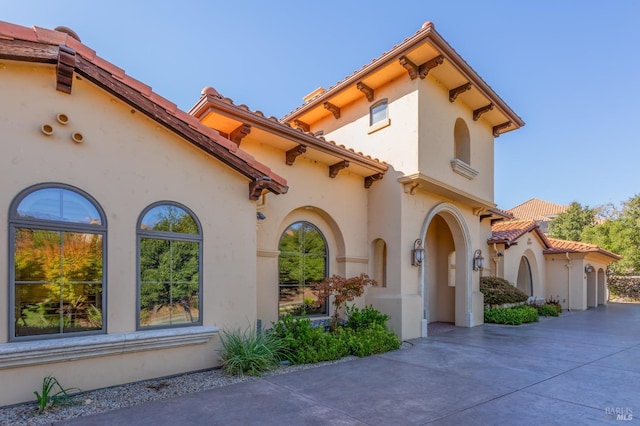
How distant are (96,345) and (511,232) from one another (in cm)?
1735

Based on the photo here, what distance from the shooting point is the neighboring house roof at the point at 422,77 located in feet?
32.3

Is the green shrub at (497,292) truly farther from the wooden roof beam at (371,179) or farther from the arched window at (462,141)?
the wooden roof beam at (371,179)

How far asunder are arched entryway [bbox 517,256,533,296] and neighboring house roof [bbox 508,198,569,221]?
25278 millimetres

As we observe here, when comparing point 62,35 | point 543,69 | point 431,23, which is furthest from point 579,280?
point 62,35

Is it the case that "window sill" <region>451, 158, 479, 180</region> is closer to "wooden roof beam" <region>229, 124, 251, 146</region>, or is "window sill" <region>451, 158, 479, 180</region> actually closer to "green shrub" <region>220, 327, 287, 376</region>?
"wooden roof beam" <region>229, 124, 251, 146</region>

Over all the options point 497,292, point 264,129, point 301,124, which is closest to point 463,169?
point 497,292

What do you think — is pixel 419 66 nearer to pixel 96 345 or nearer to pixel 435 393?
pixel 435 393

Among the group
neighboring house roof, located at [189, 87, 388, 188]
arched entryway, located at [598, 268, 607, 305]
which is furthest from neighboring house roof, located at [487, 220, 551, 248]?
neighboring house roof, located at [189, 87, 388, 188]

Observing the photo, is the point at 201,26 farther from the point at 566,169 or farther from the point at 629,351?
the point at 566,169

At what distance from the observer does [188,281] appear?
22.0ft

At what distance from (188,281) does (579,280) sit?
20970mm

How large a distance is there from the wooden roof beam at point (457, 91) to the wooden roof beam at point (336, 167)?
4691 millimetres

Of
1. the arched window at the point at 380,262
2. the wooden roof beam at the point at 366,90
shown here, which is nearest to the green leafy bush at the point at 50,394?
the arched window at the point at 380,262

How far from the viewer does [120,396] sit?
17.8ft
